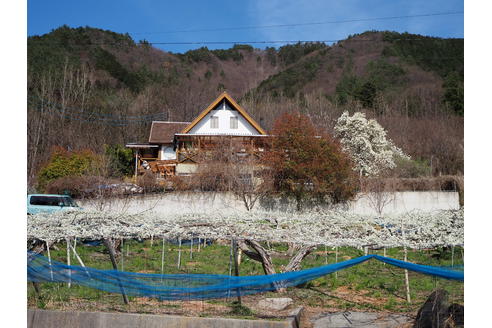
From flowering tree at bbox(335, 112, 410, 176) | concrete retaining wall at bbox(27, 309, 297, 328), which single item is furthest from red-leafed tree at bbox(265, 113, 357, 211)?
concrete retaining wall at bbox(27, 309, 297, 328)

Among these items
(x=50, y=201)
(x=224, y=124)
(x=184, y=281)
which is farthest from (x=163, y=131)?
(x=184, y=281)

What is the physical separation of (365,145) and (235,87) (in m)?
34.3

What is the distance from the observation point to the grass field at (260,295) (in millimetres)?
7684

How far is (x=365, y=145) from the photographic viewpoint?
27.3 metres

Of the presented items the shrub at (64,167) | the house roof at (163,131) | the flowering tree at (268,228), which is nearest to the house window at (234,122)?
the house roof at (163,131)

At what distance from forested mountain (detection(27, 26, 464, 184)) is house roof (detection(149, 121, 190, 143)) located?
476cm

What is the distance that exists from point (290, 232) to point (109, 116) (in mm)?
35311

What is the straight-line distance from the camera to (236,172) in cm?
2216

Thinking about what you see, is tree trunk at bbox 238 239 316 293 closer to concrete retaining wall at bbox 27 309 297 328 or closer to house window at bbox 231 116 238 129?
concrete retaining wall at bbox 27 309 297 328

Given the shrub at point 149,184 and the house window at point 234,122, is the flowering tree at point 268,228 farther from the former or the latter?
the house window at point 234,122

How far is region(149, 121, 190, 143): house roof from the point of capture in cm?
3250

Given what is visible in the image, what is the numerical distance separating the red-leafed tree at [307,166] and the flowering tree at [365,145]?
15.8 ft

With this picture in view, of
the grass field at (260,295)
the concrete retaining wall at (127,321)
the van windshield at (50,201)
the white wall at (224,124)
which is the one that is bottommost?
the grass field at (260,295)

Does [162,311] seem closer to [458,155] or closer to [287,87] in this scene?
[458,155]
